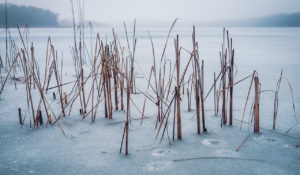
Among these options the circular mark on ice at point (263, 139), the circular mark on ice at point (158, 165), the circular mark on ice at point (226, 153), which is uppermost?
the circular mark on ice at point (263, 139)

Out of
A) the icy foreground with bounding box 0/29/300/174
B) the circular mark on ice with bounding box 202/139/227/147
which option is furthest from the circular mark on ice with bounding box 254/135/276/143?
the circular mark on ice with bounding box 202/139/227/147

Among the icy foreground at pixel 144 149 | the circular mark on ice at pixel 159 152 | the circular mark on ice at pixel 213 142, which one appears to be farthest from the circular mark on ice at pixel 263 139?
the circular mark on ice at pixel 159 152

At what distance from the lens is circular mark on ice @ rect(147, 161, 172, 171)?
78 cm

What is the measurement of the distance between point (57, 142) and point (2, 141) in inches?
10.0

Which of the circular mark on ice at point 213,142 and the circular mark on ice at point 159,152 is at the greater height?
the circular mark on ice at point 213,142

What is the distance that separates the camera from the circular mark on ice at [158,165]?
78 centimetres

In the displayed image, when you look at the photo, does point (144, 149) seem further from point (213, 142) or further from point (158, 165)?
point (213, 142)

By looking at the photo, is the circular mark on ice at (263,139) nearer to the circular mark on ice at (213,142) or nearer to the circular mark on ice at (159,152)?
the circular mark on ice at (213,142)

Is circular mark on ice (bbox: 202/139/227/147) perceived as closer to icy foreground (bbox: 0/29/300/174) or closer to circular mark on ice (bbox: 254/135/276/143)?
icy foreground (bbox: 0/29/300/174)

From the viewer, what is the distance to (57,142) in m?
0.97

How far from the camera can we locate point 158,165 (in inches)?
31.7

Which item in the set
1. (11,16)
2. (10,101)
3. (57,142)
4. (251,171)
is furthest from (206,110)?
(11,16)

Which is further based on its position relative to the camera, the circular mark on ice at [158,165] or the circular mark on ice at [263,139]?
the circular mark on ice at [263,139]

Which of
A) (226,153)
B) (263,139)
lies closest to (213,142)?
(226,153)
